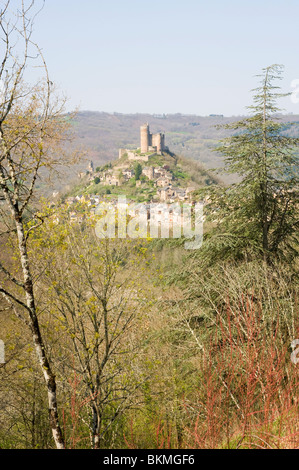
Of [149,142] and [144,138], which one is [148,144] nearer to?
[149,142]

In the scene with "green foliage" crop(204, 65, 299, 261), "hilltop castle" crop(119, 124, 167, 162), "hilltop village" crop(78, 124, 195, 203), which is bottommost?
"green foliage" crop(204, 65, 299, 261)

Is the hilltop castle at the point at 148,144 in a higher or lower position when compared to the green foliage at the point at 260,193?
higher

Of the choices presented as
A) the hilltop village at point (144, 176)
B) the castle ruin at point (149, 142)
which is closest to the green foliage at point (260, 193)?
the hilltop village at point (144, 176)

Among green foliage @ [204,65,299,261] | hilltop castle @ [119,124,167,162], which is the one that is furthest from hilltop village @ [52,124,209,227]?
green foliage @ [204,65,299,261]

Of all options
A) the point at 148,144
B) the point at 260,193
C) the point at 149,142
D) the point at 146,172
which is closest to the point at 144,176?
the point at 146,172

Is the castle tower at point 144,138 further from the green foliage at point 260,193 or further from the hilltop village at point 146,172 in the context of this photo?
the green foliage at point 260,193

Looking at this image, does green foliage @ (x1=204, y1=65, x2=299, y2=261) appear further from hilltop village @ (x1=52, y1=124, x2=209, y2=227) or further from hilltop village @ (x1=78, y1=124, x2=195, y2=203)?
hilltop village @ (x1=78, y1=124, x2=195, y2=203)

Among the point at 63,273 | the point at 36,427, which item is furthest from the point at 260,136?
the point at 36,427

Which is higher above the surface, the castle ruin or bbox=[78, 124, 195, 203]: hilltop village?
the castle ruin

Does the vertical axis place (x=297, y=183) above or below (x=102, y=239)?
above

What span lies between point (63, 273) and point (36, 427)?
5965 mm
